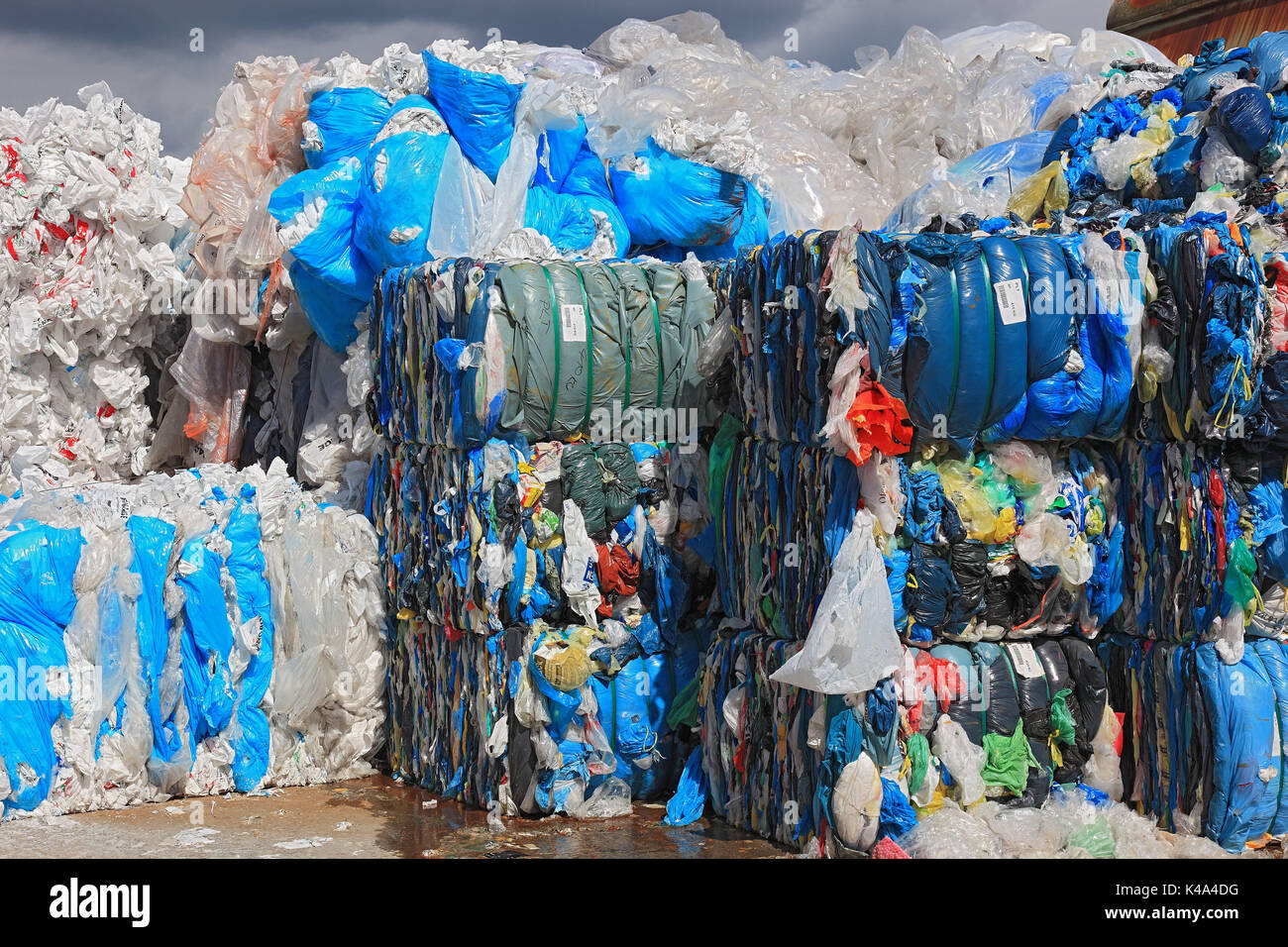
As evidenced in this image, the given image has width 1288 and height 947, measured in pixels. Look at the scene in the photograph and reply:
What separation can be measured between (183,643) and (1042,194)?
4.27 metres

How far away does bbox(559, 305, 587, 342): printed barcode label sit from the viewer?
5500mm

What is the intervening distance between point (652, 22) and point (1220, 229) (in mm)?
5945

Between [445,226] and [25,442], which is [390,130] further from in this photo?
[25,442]

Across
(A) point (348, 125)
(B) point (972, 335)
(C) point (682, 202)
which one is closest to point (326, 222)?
(A) point (348, 125)

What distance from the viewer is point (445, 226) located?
669 centimetres

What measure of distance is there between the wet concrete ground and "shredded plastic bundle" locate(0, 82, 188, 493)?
9.99 ft

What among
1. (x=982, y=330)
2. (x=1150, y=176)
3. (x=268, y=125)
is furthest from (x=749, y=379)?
(x=268, y=125)

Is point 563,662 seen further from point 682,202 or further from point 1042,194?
point 1042,194

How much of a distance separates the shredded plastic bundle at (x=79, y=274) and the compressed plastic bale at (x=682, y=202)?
3.05 metres

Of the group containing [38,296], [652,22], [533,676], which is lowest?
[533,676]

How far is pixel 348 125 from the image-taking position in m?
7.19

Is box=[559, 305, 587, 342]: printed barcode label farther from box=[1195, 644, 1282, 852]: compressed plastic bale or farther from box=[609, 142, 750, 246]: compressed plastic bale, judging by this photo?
box=[1195, 644, 1282, 852]: compressed plastic bale

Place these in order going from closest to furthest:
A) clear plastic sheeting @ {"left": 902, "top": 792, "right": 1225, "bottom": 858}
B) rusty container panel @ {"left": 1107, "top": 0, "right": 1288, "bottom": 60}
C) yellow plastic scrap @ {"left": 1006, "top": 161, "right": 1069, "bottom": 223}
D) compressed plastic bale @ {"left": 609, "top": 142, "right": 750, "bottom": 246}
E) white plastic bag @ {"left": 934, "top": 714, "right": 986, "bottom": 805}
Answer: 1. clear plastic sheeting @ {"left": 902, "top": 792, "right": 1225, "bottom": 858}
2. white plastic bag @ {"left": 934, "top": 714, "right": 986, "bottom": 805}
3. yellow plastic scrap @ {"left": 1006, "top": 161, "right": 1069, "bottom": 223}
4. compressed plastic bale @ {"left": 609, "top": 142, "right": 750, "bottom": 246}
5. rusty container panel @ {"left": 1107, "top": 0, "right": 1288, "bottom": 60}

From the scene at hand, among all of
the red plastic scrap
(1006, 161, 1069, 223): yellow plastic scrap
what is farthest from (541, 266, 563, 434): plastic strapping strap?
(1006, 161, 1069, 223): yellow plastic scrap
